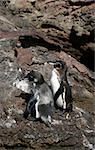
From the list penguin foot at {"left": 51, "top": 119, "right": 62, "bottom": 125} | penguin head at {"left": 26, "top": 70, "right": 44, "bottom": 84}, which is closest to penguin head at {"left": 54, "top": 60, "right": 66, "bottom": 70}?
penguin head at {"left": 26, "top": 70, "right": 44, "bottom": 84}

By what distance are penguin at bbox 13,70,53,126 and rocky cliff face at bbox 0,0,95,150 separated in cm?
12

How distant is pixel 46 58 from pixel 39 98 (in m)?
1.11

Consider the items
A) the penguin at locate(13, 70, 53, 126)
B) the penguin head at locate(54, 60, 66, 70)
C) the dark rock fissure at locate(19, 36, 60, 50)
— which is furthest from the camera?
the dark rock fissure at locate(19, 36, 60, 50)

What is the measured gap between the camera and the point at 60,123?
5.84m

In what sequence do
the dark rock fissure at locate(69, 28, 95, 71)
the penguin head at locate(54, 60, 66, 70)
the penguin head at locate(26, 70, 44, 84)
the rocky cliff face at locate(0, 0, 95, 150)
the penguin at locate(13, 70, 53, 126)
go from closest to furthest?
the rocky cliff face at locate(0, 0, 95, 150), the penguin at locate(13, 70, 53, 126), the penguin head at locate(26, 70, 44, 84), the penguin head at locate(54, 60, 66, 70), the dark rock fissure at locate(69, 28, 95, 71)

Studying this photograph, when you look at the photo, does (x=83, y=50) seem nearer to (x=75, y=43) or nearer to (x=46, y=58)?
(x=75, y=43)

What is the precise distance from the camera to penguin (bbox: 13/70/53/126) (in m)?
5.78

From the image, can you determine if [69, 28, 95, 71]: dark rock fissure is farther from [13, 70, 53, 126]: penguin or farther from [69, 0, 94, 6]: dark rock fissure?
[13, 70, 53, 126]: penguin

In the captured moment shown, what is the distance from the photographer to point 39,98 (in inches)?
237

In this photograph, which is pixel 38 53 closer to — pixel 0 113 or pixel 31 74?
pixel 31 74

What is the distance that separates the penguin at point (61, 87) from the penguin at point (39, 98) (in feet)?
0.67

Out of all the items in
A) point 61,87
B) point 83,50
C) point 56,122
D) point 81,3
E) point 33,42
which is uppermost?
point 81,3

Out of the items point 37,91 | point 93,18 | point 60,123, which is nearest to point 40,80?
point 37,91

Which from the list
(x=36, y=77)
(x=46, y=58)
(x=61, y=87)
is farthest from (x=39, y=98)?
(x=46, y=58)
